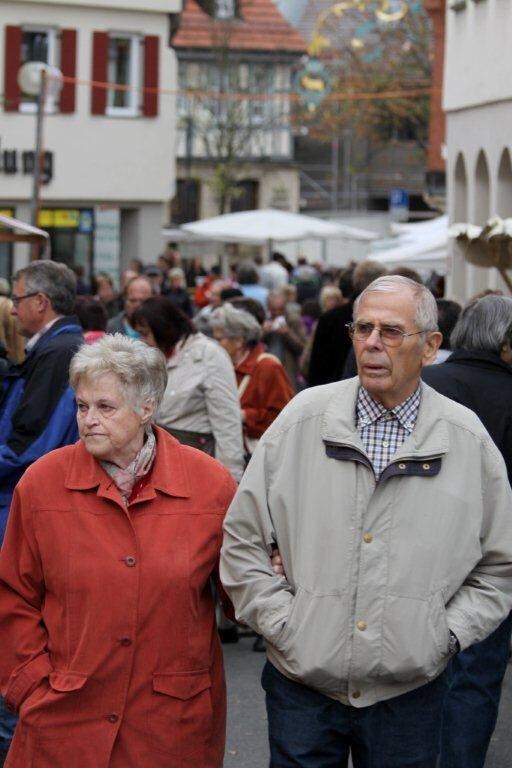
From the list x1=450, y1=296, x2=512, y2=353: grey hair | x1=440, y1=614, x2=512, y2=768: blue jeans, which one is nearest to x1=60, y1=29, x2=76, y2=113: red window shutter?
x1=450, y1=296, x2=512, y2=353: grey hair

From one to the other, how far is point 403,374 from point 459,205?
20.4 meters

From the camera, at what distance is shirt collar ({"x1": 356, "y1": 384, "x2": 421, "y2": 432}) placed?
15.1 feet

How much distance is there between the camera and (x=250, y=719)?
26.5 feet

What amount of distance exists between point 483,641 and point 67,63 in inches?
1235

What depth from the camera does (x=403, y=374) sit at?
4.58 m

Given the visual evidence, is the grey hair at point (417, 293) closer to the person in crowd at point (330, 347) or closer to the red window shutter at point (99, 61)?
the person in crowd at point (330, 347)

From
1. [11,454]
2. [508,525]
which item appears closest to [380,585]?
[508,525]

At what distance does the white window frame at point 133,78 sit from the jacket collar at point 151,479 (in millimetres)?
32949

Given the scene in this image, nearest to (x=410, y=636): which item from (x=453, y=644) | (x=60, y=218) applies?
(x=453, y=644)

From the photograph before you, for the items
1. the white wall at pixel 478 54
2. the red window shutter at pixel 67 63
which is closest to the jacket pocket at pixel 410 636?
the white wall at pixel 478 54

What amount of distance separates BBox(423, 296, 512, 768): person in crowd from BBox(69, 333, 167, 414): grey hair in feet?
6.13

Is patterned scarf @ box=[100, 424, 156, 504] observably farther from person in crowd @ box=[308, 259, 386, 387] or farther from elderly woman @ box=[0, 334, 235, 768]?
person in crowd @ box=[308, 259, 386, 387]

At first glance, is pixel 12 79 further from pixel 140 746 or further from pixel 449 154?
pixel 140 746

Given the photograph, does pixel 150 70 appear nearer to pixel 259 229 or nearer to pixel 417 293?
pixel 259 229
